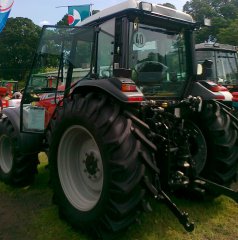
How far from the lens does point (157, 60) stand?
159 inches

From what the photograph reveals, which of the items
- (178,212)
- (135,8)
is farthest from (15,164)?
(135,8)

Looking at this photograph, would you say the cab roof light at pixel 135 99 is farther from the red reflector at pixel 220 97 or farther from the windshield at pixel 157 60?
the red reflector at pixel 220 97

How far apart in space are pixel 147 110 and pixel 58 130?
38.8 inches

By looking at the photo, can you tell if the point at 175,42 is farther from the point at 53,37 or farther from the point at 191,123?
the point at 53,37

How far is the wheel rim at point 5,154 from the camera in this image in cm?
536

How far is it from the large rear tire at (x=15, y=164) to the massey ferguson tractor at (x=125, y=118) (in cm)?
14

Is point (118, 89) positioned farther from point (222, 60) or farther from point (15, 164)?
point (222, 60)

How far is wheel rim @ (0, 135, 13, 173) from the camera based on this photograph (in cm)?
536

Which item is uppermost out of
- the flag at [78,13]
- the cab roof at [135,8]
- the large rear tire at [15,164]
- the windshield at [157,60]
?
the flag at [78,13]

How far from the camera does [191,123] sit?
14.2 feet

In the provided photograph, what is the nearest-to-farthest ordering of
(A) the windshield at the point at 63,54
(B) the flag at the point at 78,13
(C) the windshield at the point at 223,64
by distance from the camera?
(A) the windshield at the point at 63,54 < (B) the flag at the point at 78,13 < (C) the windshield at the point at 223,64

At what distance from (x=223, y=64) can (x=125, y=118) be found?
28.8 feet

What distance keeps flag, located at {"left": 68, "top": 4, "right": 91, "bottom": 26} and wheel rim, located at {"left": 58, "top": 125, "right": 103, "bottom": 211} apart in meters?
7.35

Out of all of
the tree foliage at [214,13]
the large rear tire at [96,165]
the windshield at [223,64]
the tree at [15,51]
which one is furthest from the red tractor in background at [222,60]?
the tree at [15,51]
